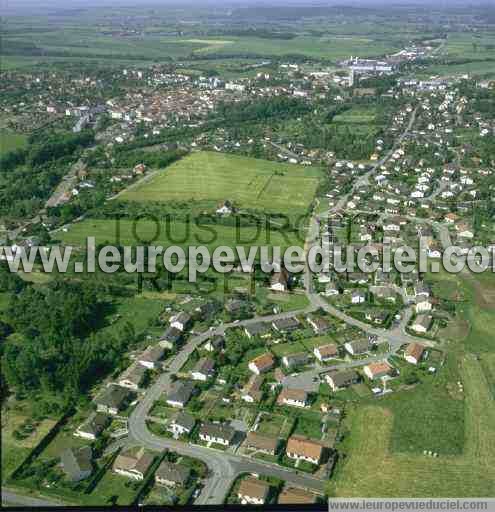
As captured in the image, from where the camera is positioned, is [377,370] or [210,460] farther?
[377,370]

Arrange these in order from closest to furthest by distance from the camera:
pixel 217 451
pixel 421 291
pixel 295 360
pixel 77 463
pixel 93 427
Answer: pixel 77 463 < pixel 217 451 < pixel 93 427 < pixel 295 360 < pixel 421 291

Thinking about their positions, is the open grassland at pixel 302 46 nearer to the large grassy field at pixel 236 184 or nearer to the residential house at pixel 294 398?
the large grassy field at pixel 236 184

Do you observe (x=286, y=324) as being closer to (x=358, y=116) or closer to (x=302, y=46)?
(x=358, y=116)

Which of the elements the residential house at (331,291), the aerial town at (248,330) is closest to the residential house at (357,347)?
the aerial town at (248,330)

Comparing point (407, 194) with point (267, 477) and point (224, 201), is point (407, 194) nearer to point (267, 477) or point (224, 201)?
point (224, 201)

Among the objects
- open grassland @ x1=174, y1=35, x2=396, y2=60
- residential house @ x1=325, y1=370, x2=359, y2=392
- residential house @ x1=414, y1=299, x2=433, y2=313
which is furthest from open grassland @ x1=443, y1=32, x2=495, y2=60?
residential house @ x1=325, y1=370, x2=359, y2=392

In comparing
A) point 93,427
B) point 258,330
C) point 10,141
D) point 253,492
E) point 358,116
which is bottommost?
point 253,492

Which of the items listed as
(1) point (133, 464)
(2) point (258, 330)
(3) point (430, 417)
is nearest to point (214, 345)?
(2) point (258, 330)
